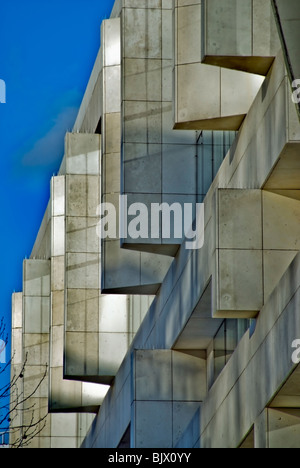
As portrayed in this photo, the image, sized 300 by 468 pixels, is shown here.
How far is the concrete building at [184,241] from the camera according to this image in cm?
2592

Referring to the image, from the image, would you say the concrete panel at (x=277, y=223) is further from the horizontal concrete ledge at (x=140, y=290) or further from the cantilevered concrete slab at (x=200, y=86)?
the horizontal concrete ledge at (x=140, y=290)

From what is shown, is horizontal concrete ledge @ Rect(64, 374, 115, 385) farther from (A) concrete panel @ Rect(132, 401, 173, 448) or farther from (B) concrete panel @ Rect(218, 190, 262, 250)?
(B) concrete panel @ Rect(218, 190, 262, 250)

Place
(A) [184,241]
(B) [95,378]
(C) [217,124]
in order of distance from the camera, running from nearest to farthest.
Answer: (C) [217,124], (A) [184,241], (B) [95,378]

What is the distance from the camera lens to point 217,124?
102ft

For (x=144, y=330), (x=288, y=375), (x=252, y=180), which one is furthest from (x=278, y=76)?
(x=144, y=330)

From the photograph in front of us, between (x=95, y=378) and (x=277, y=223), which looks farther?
(x=95, y=378)

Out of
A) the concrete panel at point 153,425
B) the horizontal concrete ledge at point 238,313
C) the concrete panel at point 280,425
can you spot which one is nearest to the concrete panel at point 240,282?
the horizontal concrete ledge at point 238,313

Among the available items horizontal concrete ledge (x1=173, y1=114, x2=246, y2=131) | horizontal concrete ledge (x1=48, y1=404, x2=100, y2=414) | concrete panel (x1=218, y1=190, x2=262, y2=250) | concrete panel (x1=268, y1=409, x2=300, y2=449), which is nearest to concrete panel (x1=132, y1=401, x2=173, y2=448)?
horizontal concrete ledge (x1=173, y1=114, x2=246, y2=131)

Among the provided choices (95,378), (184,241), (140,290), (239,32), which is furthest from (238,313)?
(95,378)

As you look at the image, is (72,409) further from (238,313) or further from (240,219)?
(240,219)

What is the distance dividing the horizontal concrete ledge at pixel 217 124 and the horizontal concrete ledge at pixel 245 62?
2.19 metres

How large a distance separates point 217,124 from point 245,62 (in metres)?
3.54

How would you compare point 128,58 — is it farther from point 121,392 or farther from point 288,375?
point 288,375
